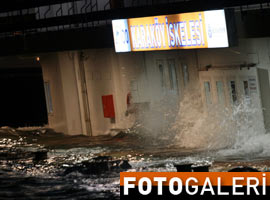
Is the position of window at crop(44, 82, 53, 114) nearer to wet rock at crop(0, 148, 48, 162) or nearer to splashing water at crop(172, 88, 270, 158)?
wet rock at crop(0, 148, 48, 162)

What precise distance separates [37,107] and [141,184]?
20161 mm

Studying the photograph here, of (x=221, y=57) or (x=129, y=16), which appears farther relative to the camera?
(x=129, y=16)

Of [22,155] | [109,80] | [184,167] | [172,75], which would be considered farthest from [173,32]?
[184,167]

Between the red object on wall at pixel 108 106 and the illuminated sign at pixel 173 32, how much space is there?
8.46 feet

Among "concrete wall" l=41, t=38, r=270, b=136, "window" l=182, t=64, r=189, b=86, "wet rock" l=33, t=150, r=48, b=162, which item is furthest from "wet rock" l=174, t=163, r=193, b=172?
"window" l=182, t=64, r=189, b=86

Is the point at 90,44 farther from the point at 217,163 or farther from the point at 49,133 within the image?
the point at 217,163

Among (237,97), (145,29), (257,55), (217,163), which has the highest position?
(145,29)

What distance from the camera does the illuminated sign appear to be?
14281 mm

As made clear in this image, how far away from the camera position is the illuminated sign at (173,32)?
1428 cm

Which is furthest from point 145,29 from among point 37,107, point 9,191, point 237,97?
point 37,107

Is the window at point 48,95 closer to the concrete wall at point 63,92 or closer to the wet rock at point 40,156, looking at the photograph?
the concrete wall at point 63,92

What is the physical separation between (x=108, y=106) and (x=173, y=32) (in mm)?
4734

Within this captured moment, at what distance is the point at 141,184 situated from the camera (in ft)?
30.3

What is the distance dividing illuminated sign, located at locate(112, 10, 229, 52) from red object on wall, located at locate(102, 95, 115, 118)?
258 cm
